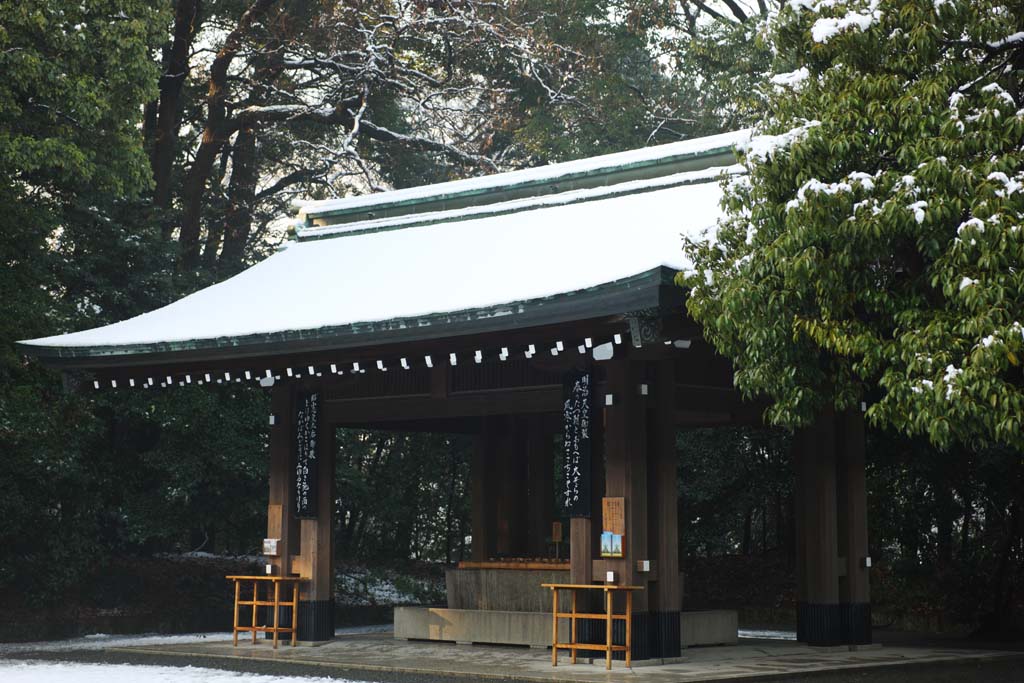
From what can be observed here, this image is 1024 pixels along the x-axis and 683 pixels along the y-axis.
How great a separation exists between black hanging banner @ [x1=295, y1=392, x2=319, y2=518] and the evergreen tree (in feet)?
19.7

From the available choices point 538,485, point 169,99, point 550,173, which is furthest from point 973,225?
point 169,99

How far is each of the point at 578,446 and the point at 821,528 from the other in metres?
3.10

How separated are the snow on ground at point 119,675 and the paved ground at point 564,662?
0.43 meters

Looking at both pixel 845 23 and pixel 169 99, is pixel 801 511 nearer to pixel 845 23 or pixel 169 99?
pixel 845 23

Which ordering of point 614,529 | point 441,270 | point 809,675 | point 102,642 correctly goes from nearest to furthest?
point 809,675 < point 614,529 < point 441,270 < point 102,642

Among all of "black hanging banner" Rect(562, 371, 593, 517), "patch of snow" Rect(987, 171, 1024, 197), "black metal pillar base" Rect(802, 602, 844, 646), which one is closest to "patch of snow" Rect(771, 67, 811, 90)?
"patch of snow" Rect(987, 171, 1024, 197)

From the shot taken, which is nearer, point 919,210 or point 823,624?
point 919,210

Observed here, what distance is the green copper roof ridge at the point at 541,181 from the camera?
14336 millimetres

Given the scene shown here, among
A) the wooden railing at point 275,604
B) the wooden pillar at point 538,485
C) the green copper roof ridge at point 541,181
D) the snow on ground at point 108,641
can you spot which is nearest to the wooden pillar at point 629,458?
the green copper roof ridge at point 541,181

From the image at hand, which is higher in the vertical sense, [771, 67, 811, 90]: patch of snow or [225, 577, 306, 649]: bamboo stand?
[771, 67, 811, 90]: patch of snow

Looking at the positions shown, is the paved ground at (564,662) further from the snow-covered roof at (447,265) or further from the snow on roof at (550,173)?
the snow on roof at (550,173)

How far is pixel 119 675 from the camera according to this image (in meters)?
12.0

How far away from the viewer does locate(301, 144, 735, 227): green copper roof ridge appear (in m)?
14.3

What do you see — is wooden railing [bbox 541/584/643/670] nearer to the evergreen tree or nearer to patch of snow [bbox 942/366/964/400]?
the evergreen tree
